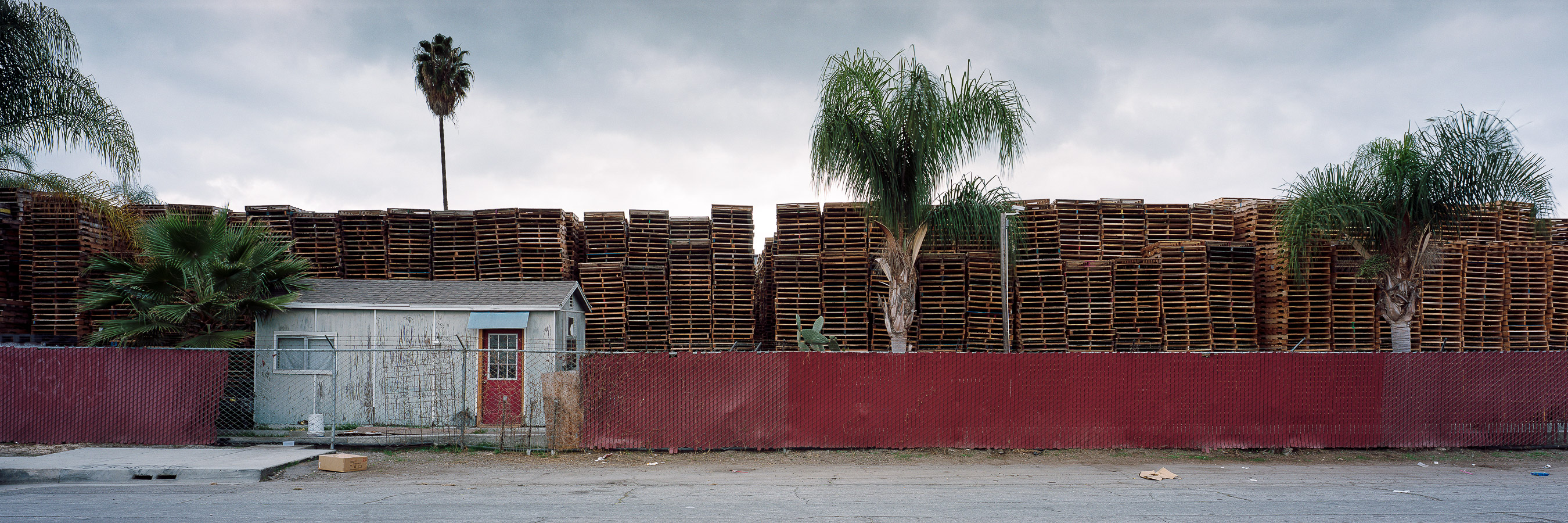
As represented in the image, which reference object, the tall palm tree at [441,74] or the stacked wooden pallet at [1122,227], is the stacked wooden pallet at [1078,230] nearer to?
the stacked wooden pallet at [1122,227]

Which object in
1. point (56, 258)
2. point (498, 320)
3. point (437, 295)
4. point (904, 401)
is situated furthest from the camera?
point (56, 258)

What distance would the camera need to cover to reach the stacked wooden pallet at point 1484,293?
19.9 metres

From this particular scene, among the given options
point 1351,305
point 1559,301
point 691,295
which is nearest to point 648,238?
point 691,295

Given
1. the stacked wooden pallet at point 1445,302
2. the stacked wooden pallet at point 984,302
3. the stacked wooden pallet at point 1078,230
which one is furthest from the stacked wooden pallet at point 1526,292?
the stacked wooden pallet at point 984,302

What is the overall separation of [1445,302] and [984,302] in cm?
1148

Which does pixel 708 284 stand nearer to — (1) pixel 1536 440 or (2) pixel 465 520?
(2) pixel 465 520

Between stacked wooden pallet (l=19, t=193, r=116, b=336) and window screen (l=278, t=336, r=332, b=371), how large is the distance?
7.91 m

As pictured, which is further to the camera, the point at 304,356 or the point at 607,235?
the point at 607,235

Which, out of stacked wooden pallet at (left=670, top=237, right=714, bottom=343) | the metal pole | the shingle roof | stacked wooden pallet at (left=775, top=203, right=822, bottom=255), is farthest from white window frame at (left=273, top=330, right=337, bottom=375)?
the metal pole

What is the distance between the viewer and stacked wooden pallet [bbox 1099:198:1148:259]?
20125 millimetres

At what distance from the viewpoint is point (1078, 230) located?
65.5 feet

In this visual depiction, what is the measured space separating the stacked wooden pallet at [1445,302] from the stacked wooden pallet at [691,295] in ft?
57.7

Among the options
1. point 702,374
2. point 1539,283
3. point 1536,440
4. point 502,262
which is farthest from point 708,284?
point 1539,283

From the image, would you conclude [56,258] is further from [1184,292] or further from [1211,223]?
[1211,223]
